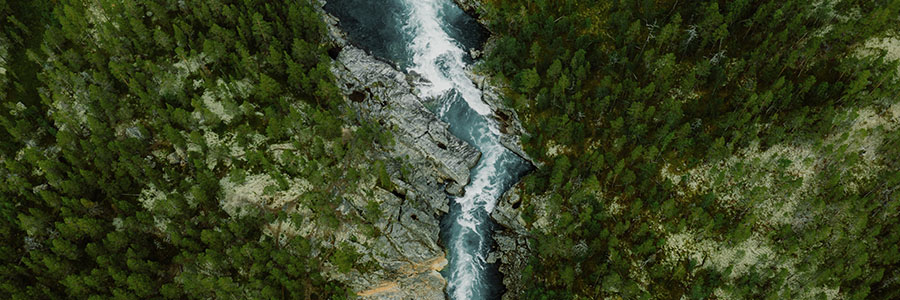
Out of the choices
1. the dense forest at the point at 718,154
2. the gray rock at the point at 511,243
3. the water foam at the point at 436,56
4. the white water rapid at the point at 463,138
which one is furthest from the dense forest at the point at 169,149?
the dense forest at the point at 718,154

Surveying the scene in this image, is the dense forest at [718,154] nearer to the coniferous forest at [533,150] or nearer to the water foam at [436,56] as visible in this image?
the coniferous forest at [533,150]

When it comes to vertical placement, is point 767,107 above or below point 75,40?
above

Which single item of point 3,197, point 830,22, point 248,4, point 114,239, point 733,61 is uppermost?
point 830,22

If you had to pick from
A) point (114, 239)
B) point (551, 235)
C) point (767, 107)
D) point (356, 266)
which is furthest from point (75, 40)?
point (767, 107)

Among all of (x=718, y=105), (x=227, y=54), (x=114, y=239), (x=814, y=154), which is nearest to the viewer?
(x=114, y=239)

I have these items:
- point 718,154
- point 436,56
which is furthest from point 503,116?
point 718,154

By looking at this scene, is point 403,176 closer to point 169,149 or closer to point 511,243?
point 511,243

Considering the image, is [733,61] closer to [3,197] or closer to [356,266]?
[356,266]

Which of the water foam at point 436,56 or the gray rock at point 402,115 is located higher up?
the water foam at point 436,56
